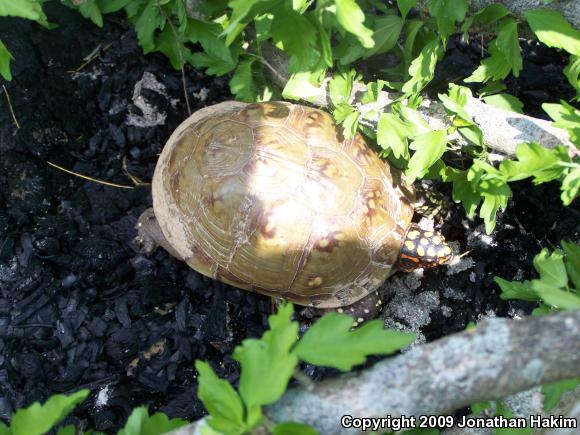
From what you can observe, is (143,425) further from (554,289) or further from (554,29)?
(554,29)

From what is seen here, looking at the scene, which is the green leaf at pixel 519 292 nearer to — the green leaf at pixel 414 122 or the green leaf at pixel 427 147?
the green leaf at pixel 427 147

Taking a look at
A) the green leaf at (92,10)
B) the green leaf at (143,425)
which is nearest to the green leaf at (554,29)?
the green leaf at (143,425)

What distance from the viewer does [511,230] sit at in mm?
2469

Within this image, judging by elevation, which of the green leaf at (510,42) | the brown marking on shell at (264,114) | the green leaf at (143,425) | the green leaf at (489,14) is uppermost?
the green leaf at (489,14)

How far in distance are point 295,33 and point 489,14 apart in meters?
0.80

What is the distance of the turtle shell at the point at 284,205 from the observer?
6.64ft

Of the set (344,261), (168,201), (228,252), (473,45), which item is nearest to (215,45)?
(168,201)

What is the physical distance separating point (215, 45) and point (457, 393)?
66.3 inches

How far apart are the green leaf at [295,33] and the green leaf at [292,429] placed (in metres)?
0.96

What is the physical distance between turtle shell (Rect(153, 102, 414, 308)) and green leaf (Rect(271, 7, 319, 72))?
646 millimetres

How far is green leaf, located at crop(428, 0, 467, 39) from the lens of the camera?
5.26 ft

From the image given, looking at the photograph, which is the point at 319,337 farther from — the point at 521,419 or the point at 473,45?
the point at 473,45

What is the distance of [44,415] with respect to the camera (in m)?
1.06

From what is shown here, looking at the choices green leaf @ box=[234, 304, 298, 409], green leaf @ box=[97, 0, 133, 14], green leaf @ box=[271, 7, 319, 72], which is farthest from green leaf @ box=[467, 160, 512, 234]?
green leaf @ box=[97, 0, 133, 14]
